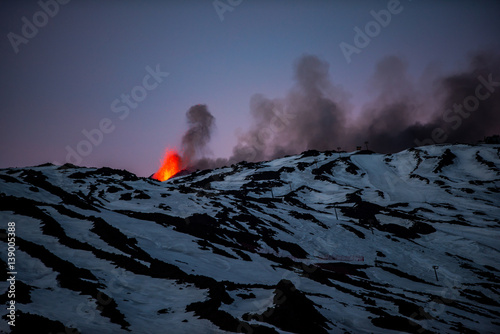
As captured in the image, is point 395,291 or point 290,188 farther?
point 290,188

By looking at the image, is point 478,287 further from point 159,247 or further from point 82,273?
point 82,273

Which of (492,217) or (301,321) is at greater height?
(492,217)

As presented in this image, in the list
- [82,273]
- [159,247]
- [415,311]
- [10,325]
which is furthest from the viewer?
[159,247]

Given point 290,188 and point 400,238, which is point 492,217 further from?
point 290,188

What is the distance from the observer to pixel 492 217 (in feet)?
341

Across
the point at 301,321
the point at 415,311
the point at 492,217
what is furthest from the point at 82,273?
the point at 492,217

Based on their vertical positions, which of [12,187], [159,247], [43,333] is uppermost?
[12,187]

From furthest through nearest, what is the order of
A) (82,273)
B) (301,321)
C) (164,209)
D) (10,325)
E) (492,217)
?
(492,217) < (164,209) < (82,273) < (301,321) < (10,325)

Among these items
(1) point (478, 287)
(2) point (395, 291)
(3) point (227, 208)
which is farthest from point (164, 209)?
(1) point (478, 287)

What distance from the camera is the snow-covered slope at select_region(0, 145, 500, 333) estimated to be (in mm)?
20531

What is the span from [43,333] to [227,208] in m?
65.9

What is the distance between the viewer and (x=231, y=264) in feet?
129

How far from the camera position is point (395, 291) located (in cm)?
4228

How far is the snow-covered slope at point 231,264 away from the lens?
2053cm
